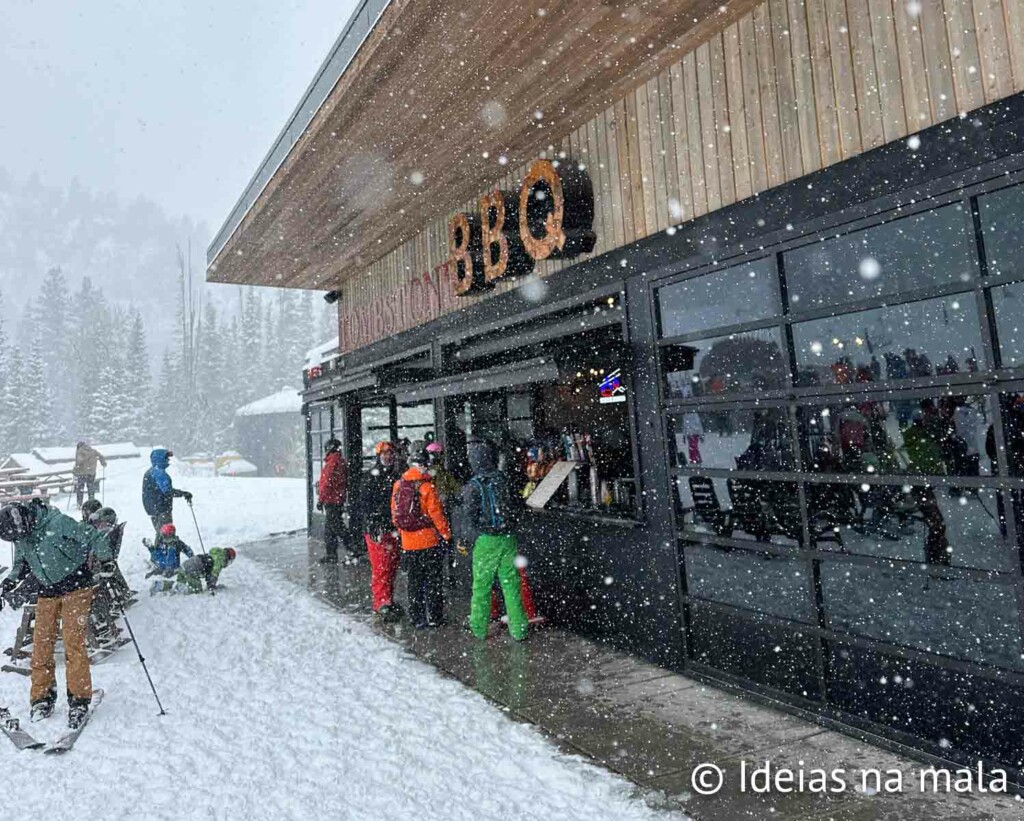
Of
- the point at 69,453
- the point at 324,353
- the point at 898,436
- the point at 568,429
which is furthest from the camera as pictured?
the point at 69,453

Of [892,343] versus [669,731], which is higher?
[892,343]

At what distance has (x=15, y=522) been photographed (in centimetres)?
488

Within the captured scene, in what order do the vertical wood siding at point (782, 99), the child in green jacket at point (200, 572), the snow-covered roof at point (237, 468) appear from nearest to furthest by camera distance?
the vertical wood siding at point (782, 99), the child in green jacket at point (200, 572), the snow-covered roof at point (237, 468)

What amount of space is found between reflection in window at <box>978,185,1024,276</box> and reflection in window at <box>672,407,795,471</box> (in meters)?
1.55

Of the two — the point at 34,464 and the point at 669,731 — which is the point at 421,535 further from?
the point at 34,464

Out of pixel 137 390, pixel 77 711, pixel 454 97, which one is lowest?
pixel 77 711

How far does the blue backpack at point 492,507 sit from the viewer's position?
604 cm

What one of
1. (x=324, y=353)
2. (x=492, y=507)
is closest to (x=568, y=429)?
(x=492, y=507)

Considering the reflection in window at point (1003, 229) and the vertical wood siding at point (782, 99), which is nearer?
the reflection in window at point (1003, 229)

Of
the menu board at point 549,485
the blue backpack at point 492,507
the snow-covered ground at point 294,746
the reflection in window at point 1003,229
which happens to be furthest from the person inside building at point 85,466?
the reflection in window at point 1003,229

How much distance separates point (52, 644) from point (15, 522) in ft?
3.51

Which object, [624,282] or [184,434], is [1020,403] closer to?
[624,282]

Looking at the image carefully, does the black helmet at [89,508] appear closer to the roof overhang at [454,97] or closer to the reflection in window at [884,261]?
the roof overhang at [454,97]

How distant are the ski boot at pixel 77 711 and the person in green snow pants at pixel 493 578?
10.8ft
